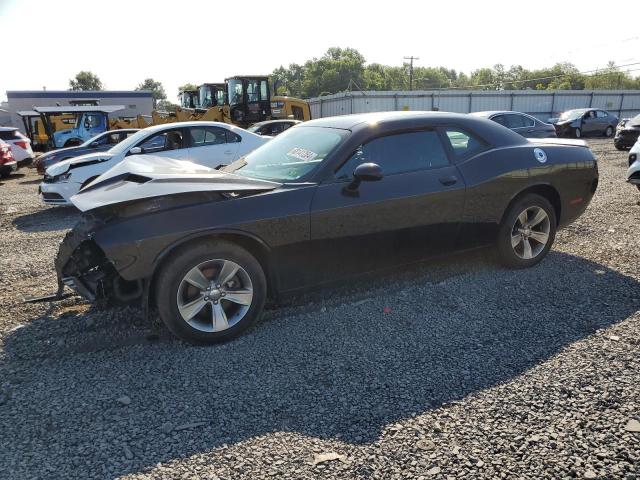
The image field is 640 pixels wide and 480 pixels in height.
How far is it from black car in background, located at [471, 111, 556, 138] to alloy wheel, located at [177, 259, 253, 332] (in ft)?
34.8

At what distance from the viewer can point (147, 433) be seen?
243cm

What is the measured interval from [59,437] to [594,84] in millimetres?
102631

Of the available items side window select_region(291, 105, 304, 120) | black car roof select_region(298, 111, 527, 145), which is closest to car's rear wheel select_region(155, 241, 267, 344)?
black car roof select_region(298, 111, 527, 145)

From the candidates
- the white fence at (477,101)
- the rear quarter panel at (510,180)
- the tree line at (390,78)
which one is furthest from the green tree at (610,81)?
the rear quarter panel at (510,180)

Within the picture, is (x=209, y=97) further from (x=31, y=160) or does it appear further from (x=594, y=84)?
(x=594, y=84)

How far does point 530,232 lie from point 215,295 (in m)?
3.16

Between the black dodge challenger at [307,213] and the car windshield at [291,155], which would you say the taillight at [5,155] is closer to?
the black dodge challenger at [307,213]

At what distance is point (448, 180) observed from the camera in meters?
4.07

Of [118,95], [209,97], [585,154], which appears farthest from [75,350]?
[118,95]

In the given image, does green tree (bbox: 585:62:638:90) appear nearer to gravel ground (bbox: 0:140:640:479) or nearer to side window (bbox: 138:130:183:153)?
side window (bbox: 138:130:183:153)

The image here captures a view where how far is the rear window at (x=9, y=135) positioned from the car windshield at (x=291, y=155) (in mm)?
15579

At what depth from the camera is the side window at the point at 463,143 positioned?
425 cm

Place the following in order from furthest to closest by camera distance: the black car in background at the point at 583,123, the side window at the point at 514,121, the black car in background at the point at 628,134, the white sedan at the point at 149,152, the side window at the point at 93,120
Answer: the black car in background at the point at 583,123
the side window at the point at 93,120
the black car in background at the point at 628,134
the side window at the point at 514,121
the white sedan at the point at 149,152

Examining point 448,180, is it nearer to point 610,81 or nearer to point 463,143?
point 463,143
